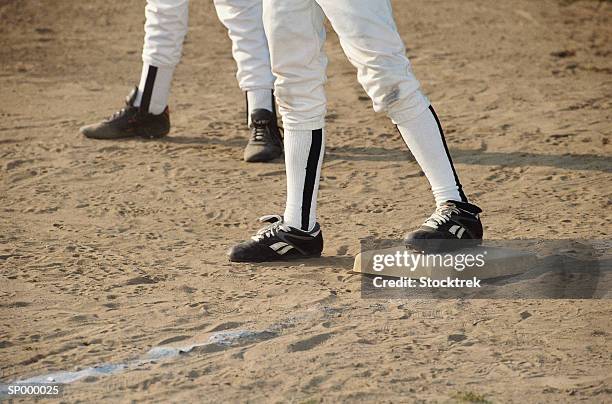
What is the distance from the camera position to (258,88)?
582 cm

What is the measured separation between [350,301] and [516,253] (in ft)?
2.24

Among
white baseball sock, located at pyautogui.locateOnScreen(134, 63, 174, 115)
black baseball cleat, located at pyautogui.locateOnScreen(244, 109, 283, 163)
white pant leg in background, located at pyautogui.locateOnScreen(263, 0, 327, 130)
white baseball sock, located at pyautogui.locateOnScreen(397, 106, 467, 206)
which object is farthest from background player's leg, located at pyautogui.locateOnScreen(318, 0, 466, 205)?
white baseball sock, located at pyautogui.locateOnScreen(134, 63, 174, 115)

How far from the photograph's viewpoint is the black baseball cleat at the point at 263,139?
5676 millimetres

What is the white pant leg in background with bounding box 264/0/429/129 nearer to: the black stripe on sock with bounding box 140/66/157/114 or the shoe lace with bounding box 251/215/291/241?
the shoe lace with bounding box 251/215/291/241

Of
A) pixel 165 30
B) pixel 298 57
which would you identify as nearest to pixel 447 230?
pixel 298 57

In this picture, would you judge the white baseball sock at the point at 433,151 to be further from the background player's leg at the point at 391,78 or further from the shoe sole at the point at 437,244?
the shoe sole at the point at 437,244

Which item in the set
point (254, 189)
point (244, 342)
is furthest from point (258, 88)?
point (244, 342)

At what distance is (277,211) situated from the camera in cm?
489

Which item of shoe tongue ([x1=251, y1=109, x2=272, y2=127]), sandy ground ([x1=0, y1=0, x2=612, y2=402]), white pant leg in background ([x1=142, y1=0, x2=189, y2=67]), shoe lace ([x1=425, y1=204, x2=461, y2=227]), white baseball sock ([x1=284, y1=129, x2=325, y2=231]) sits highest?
white pant leg in background ([x1=142, y1=0, x2=189, y2=67])

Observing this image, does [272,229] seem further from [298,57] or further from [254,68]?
[254,68]

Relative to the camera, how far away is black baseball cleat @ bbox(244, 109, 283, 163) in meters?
5.68

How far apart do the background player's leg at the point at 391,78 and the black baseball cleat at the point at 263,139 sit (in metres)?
1.81

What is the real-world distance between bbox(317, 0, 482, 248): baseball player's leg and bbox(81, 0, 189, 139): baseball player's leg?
227cm

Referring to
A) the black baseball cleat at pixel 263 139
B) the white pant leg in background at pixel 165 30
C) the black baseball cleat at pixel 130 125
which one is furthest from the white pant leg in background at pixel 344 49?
the black baseball cleat at pixel 130 125
